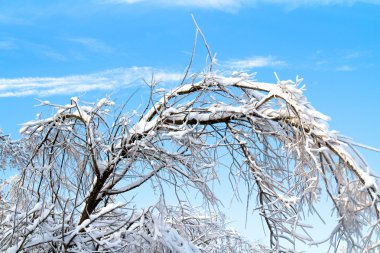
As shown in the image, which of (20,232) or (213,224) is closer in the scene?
(20,232)

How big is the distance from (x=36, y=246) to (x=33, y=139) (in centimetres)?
196

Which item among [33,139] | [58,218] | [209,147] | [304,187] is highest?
[33,139]

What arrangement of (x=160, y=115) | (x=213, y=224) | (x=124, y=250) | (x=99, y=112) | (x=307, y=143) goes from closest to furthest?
1. (x=307, y=143)
2. (x=124, y=250)
3. (x=160, y=115)
4. (x=99, y=112)
5. (x=213, y=224)

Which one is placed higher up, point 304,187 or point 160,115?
point 160,115

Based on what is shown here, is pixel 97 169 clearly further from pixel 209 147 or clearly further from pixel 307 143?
pixel 307 143

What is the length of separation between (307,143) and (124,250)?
1984 millimetres

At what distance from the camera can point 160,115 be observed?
558cm

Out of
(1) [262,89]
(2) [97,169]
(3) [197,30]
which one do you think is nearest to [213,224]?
(2) [97,169]

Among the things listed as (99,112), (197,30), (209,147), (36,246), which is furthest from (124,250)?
(197,30)

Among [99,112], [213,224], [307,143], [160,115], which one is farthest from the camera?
[213,224]

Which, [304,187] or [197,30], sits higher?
[197,30]

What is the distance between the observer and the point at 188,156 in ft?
17.4

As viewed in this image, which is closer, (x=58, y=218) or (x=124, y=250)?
(x=124, y=250)

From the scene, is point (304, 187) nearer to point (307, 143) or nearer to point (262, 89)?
point (307, 143)
